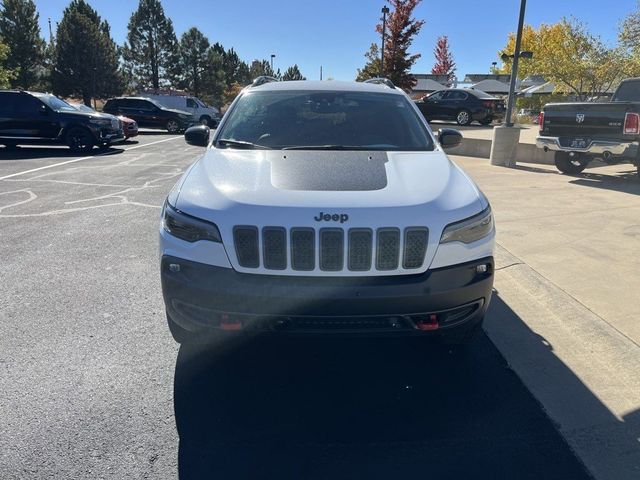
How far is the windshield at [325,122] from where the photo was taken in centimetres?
390

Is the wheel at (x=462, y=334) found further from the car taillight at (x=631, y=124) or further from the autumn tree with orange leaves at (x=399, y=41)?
the autumn tree with orange leaves at (x=399, y=41)

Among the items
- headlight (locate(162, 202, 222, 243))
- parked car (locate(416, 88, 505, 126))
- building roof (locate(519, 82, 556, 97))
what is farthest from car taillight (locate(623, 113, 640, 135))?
building roof (locate(519, 82, 556, 97))

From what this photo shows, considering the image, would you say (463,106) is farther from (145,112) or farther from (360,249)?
(360,249)

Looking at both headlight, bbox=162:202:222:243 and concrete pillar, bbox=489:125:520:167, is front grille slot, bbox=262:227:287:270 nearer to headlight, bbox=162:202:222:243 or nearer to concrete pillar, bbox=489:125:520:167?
headlight, bbox=162:202:222:243

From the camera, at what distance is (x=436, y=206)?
9.00ft

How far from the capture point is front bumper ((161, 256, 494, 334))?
258 cm

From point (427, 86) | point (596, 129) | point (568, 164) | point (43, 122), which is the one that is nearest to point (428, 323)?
point (596, 129)

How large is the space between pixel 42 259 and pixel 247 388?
326cm

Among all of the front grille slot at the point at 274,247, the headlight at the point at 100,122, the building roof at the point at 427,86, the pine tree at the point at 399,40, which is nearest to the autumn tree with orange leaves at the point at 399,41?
the pine tree at the point at 399,40

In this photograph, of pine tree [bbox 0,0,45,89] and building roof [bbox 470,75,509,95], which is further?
building roof [bbox 470,75,509,95]

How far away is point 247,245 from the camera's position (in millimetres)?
2635

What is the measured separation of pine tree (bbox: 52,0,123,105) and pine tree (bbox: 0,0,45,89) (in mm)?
1677

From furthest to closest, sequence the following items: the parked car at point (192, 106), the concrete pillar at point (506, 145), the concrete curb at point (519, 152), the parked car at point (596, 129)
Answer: the parked car at point (192, 106)
the concrete curb at point (519, 152)
the concrete pillar at point (506, 145)
the parked car at point (596, 129)

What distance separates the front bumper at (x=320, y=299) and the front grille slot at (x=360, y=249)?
0.07 m
